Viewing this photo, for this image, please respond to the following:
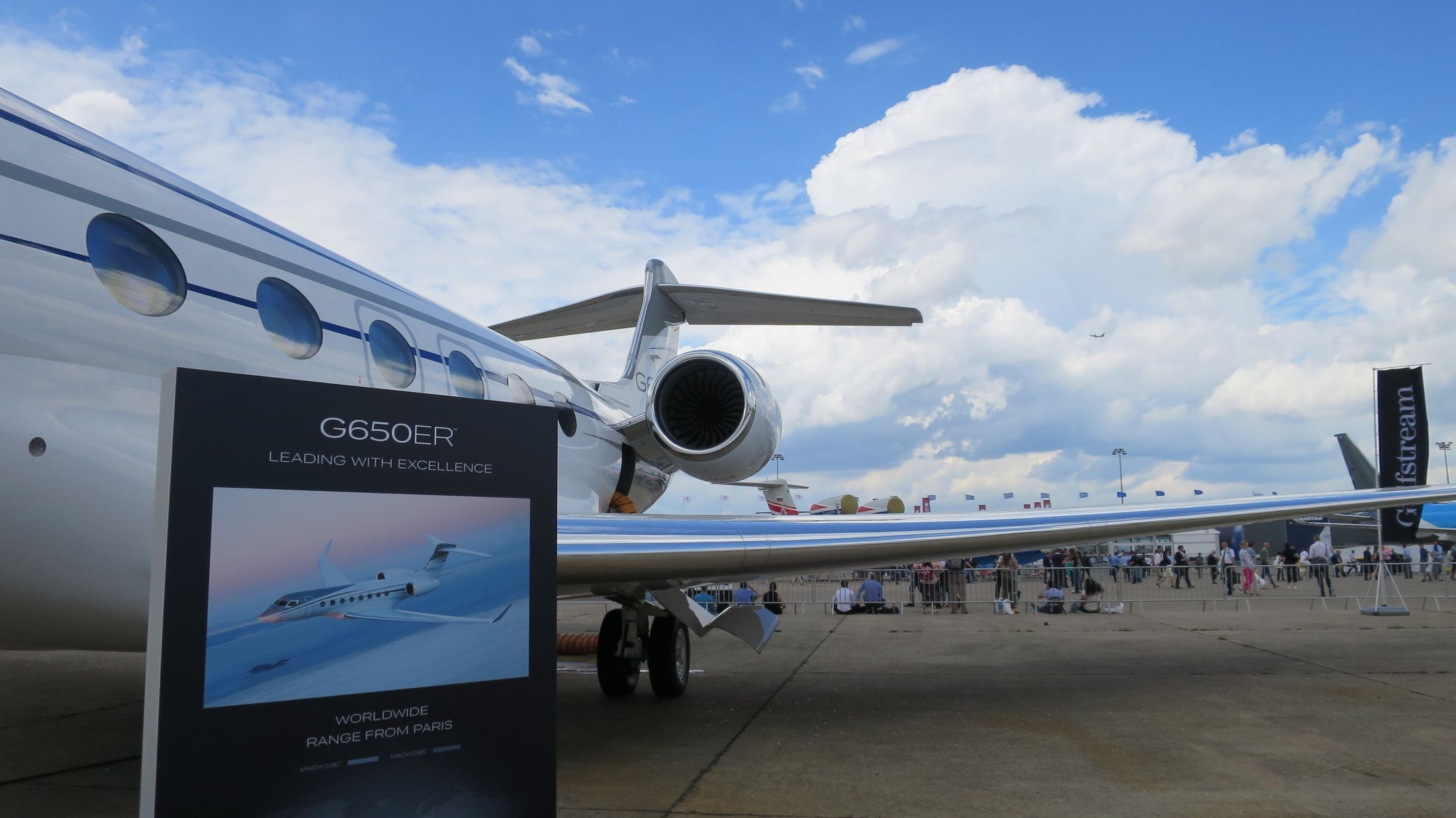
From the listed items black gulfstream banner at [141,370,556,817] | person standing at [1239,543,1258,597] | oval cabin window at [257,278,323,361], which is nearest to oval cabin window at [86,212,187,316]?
oval cabin window at [257,278,323,361]

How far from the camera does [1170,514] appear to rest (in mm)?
8375

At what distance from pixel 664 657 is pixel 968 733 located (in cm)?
318

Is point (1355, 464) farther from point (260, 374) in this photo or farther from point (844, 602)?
point (260, 374)

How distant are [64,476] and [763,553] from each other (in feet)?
13.0

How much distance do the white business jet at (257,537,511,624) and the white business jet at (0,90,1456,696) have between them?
4.56ft

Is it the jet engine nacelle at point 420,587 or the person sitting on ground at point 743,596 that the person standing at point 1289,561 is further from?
the jet engine nacelle at point 420,587

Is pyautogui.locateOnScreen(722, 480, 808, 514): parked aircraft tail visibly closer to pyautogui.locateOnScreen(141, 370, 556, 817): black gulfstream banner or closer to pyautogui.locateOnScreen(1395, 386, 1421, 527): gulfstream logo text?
pyautogui.locateOnScreen(1395, 386, 1421, 527): gulfstream logo text

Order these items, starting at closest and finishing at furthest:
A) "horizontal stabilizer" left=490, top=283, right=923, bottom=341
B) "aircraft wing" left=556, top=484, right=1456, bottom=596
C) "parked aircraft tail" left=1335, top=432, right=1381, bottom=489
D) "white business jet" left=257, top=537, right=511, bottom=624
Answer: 1. "white business jet" left=257, top=537, right=511, bottom=624
2. "aircraft wing" left=556, top=484, right=1456, bottom=596
3. "horizontal stabilizer" left=490, top=283, right=923, bottom=341
4. "parked aircraft tail" left=1335, top=432, right=1381, bottom=489

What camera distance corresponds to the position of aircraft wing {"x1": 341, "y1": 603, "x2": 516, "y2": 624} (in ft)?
9.54

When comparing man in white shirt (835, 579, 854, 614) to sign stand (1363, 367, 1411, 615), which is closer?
sign stand (1363, 367, 1411, 615)

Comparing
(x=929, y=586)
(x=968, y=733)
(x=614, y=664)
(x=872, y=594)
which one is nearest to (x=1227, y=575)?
(x=929, y=586)

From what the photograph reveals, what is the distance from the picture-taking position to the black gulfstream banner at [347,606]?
8.68 feet

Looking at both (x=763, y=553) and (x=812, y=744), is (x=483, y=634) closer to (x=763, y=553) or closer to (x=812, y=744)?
(x=763, y=553)

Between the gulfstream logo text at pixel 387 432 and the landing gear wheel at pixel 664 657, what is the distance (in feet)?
21.0
